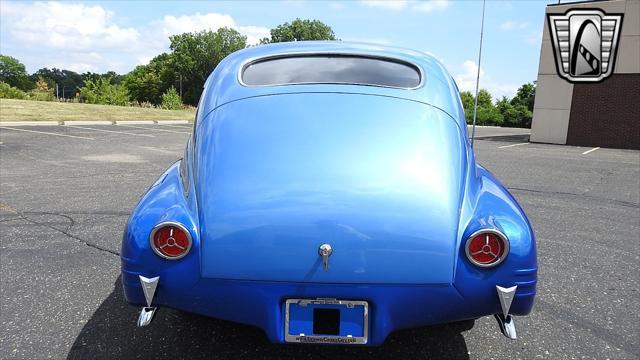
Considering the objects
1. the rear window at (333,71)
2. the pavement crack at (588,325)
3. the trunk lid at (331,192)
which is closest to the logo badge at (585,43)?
the pavement crack at (588,325)

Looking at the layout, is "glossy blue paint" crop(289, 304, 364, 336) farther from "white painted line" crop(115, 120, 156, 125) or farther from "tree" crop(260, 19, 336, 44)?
"tree" crop(260, 19, 336, 44)

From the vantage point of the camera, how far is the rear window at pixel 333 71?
260 centimetres

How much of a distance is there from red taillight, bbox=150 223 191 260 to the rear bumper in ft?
0.35

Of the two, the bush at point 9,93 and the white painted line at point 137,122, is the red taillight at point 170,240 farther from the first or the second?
the bush at point 9,93

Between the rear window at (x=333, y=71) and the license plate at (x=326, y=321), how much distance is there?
4.09 feet

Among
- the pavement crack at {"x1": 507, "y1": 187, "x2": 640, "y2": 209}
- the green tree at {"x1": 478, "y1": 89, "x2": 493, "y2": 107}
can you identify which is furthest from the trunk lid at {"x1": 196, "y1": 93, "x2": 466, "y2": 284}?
the green tree at {"x1": 478, "y1": 89, "x2": 493, "y2": 107}

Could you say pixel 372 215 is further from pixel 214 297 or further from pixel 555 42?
pixel 555 42

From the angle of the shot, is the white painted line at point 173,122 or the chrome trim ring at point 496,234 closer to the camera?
the chrome trim ring at point 496,234

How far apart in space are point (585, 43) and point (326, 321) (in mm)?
20373

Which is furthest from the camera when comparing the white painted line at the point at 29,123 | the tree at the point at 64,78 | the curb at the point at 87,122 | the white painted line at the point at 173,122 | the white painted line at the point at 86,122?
the tree at the point at 64,78

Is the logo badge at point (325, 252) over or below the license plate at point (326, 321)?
over

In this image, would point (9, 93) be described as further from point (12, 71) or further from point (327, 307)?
point (12, 71)

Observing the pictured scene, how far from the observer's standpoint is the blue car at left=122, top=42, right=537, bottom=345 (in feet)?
6.29

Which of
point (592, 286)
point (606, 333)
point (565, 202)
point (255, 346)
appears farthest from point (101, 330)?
point (565, 202)
